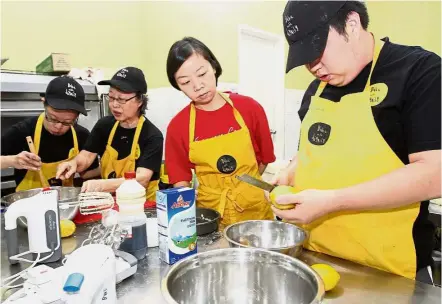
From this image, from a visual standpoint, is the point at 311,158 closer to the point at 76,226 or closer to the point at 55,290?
the point at 55,290

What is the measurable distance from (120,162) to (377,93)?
1.50 m

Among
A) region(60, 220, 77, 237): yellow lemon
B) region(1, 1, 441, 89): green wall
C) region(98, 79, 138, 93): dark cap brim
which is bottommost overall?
region(60, 220, 77, 237): yellow lemon

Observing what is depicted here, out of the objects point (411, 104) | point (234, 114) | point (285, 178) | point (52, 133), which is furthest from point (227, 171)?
point (52, 133)

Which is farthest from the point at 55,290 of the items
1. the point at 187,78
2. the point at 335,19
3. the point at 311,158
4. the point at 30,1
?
the point at 30,1

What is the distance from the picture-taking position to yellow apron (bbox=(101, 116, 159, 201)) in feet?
6.53

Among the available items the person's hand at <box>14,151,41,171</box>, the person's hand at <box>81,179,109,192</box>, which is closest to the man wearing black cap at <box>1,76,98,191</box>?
the person's hand at <box>14,151,41,171</box>

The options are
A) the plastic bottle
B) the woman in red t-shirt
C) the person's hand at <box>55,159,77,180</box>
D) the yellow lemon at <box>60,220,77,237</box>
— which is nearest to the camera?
the plastic bottle

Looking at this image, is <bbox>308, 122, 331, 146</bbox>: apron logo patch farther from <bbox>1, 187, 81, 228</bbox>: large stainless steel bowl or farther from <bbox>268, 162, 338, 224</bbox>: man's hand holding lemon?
<bbox>1, 187, 81, 228</bbox>: large stainless steel bowl

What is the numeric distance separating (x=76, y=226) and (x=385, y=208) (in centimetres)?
106

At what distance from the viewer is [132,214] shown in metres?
1.01

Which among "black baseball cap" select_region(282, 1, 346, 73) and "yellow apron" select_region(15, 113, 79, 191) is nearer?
"black baseball cap" select_region(282, 1, 346, 73)

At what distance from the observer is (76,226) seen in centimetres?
131

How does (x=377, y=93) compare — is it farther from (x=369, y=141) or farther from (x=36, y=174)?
(x=36, y=174)

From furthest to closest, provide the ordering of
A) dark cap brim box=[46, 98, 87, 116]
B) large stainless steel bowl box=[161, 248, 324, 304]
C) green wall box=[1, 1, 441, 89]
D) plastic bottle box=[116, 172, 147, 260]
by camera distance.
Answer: green wall box=[1, 1, 441, 89] < dark cap brim box=[46, 98, 87, 116] < plastic bottle box=[116, 172, 147, 260] < large stainless steel bowl box=[161, 248, 324, 304]
